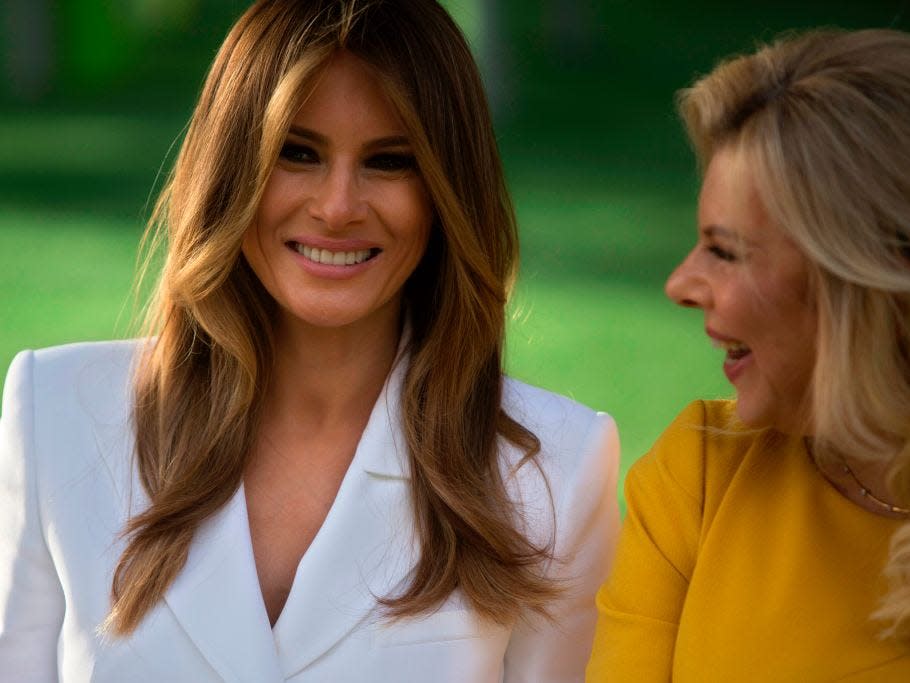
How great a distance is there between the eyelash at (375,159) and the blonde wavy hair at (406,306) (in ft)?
0.16

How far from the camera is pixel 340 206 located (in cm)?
221

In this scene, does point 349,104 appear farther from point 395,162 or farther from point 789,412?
point 789,412

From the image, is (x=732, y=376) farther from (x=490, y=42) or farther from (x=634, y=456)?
(x=490, y=42)

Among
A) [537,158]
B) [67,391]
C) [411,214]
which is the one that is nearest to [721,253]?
[411,214]

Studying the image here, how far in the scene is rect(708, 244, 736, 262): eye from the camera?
6.37 ft

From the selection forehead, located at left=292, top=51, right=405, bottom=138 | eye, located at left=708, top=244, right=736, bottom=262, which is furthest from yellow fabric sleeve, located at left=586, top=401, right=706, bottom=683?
forehead, located at left=292, top=51, right=405, bottom=138

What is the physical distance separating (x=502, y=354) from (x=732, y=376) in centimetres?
57

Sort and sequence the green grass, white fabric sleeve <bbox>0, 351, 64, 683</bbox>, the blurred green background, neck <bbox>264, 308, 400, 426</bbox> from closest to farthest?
white fabric sleeve <bbox>0, 351, 64, 683</bbox> < neck <bbox>264, 308, 400, 426</bbox> < the green grass < the blurred green background

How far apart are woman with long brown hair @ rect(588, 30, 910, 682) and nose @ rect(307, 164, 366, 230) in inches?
19.3

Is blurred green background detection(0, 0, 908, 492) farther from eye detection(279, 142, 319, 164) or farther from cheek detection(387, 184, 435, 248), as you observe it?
eye detection(279, 142, 319, 164)

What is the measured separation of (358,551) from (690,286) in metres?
0.69

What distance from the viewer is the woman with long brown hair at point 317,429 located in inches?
88.4

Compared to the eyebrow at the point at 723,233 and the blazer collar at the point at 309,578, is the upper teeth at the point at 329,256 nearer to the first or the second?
the blazer collar at the point at 309,578

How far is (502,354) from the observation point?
2486 mm
